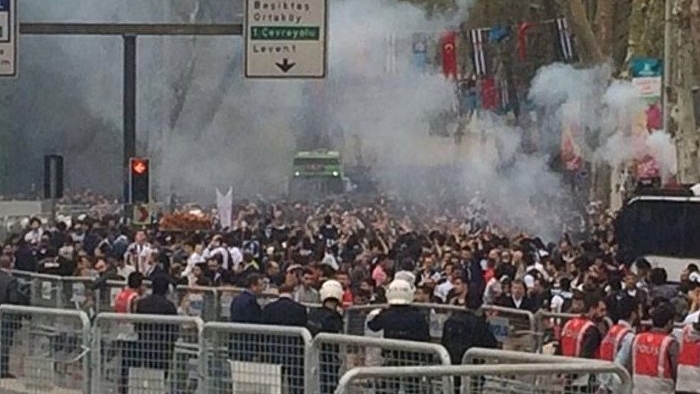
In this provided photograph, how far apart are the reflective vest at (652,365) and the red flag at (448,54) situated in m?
43.9

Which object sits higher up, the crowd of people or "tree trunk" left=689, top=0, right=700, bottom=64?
"tree trunk" left=689, top=0, right=700, bottom=64

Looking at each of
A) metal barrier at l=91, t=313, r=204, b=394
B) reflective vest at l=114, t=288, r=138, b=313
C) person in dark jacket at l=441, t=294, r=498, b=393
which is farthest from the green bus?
metal barrier at l=91, t=313, r=204, b=394

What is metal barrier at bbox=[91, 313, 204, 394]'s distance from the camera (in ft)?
40.6

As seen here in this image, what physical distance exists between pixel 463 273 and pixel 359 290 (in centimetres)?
318

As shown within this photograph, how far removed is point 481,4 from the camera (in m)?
61.6

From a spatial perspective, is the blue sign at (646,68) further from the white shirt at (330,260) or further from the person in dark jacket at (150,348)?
the person in dark jacket at (150,348)

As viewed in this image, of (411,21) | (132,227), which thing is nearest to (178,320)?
(132,227)

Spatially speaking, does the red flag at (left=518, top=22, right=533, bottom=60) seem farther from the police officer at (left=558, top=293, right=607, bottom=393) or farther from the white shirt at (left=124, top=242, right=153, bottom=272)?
the police officer at (left=558, top=293, right=607, bottom=393)

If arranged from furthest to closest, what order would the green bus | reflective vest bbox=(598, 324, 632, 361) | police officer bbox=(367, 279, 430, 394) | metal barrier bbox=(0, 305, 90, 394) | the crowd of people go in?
1. the green bus
2. reflective vest bbox=(598, 324, 632, 361)
3. the crowd of people
4. police officer bbox=(367, 279, 430, 394)
5. metal barrier bbox=(0, 305, 90, 394)

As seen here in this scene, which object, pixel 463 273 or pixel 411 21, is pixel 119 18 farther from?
pixel 463 273

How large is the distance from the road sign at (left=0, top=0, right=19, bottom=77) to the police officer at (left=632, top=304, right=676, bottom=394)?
14.1 m

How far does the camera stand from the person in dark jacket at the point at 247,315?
1162cm

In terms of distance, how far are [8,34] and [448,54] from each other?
108 ft

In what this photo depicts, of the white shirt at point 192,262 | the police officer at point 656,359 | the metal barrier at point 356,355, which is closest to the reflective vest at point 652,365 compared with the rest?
the police officer at point 656,359
